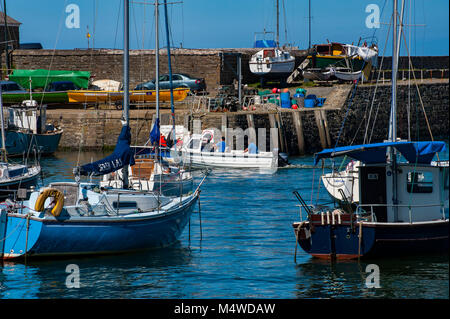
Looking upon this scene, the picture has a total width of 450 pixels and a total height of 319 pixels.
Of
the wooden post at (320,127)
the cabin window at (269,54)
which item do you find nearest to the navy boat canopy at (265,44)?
the cabin window at (269,54)

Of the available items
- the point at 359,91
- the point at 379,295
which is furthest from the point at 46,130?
the point at 379,295

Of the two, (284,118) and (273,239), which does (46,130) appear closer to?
(284,118)

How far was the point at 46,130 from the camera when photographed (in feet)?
136

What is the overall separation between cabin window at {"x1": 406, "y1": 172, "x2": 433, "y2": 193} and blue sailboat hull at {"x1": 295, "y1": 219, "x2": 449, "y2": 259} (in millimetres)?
927

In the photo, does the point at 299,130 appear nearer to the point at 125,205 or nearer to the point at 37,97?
the point at 37,97

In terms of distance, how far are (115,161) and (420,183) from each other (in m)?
7.31

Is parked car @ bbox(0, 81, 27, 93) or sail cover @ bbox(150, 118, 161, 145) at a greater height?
parked car @ bbox(0, 81, 27, 93)

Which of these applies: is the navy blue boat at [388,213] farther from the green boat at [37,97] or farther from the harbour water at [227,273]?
the green boat at [37,97]

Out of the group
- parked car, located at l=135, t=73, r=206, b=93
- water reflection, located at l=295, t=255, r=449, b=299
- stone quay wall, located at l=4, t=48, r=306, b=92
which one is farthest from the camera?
stone quay wall, located at l=4, t=48, r=306, b=92

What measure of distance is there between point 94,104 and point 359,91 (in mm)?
16270

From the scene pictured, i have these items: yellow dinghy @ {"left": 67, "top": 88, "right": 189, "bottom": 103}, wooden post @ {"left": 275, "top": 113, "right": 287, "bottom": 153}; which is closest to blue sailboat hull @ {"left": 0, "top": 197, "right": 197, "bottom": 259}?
wooden post @ {"left": 275, "top": 113, "right": 287, "bottom": 153}

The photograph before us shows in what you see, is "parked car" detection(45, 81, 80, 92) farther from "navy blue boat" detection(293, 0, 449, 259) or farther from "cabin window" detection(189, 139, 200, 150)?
"navy blue boat" detection(293, 0, 449, 259)

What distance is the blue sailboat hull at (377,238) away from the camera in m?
17.2

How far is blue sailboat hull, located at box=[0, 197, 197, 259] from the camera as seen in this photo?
A: 16.9 m
